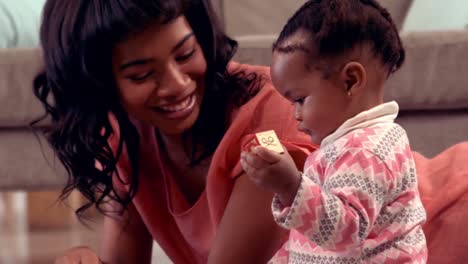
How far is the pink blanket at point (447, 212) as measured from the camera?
42.5 inches

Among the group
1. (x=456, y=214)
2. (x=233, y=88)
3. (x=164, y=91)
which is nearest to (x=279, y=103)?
(x=233, y=88)

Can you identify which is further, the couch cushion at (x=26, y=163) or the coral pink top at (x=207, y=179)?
the couch cushion at (x=26, y=163)

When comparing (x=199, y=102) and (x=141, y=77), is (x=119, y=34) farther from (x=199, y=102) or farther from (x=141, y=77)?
(x=199, y=102)

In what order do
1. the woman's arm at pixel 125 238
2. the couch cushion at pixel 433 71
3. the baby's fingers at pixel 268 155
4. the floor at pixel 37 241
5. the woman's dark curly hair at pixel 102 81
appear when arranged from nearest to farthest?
1. the baby's fingers at pixel 268 155
2. the woman's dark curly hair at pixel 102 81
3. the woman's arm at pixel 125 238
4. the couch cushion at pixel 433 71
5. the floor at pixel 37 241

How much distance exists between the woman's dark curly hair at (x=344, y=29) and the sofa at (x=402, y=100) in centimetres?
83

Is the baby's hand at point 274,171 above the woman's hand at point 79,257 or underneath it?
above

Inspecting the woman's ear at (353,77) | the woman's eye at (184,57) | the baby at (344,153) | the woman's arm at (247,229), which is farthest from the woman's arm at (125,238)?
the woman's ear at (353,77)

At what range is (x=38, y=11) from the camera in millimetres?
2078

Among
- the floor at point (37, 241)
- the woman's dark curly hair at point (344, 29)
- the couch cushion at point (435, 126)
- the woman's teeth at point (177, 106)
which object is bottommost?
the floor at point (37, 241)

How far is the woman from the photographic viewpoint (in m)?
1.02

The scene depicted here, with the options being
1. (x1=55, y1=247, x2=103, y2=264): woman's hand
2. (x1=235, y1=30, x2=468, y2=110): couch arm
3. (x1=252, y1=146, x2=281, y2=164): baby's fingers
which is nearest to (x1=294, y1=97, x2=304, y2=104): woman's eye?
(x1=252, y1=146, x2=281, y2=164): baby's fingers

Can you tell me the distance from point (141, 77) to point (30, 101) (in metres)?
0.84

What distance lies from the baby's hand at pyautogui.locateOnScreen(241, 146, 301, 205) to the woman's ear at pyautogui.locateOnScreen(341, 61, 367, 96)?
0.13 meters

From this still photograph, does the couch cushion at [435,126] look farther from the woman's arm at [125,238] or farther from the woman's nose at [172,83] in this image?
the woman's nose at [172,83]
